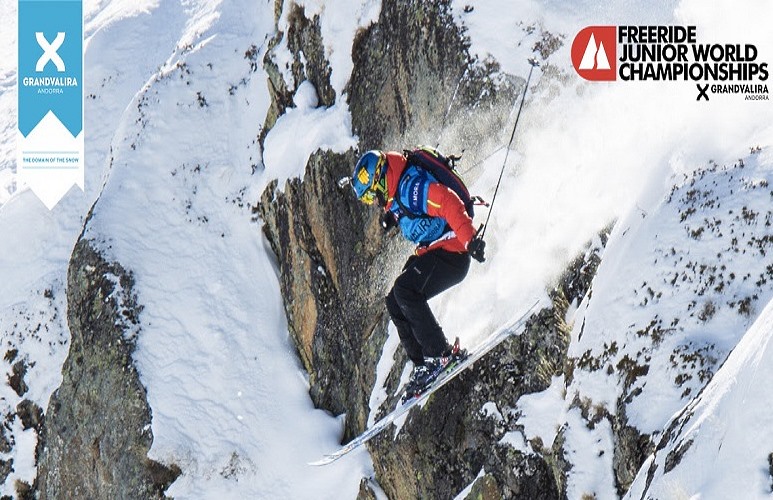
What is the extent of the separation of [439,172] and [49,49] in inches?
1117

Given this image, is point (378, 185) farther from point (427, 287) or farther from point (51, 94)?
point (51, 94)

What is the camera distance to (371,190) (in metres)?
11.5

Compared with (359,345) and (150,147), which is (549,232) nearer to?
(359,345)

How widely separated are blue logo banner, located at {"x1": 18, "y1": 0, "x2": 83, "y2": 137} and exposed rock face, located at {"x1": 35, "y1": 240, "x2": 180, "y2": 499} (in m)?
14.4

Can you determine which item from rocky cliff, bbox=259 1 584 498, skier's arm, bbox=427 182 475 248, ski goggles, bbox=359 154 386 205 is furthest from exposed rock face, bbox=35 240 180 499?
skier's arm, bbox=427 182 475 248

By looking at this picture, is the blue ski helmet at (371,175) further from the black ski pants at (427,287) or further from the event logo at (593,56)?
the event logo at (593,56)

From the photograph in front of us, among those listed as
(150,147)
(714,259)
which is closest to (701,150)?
(714,259)

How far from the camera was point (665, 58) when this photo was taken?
1508 centimetres

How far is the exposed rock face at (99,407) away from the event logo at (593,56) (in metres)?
13.0

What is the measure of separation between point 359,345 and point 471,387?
5466 millimetres

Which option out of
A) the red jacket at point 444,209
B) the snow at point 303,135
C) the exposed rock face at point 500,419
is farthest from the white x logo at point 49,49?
the exposed rock face at point 500,419

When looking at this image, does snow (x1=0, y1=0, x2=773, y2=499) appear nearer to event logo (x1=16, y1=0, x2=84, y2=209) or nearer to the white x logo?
event logo (x1=16, y1=0, x2=84, y2=209)

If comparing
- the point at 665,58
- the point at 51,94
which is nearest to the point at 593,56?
the point at 665,58

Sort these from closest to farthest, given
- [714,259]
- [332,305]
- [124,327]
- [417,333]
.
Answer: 1. [714,259]
2. [417,333]
3. [332,305]
4. [124,327]
